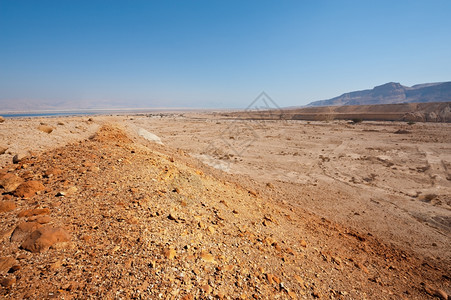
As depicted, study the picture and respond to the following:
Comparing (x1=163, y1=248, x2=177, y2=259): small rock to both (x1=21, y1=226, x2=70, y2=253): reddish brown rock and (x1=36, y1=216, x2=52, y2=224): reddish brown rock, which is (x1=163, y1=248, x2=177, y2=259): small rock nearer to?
(x1=21, y1=226, x2=70, y2=253): reddish brown rock

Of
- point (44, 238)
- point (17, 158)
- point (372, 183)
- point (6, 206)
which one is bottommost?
point (372, 183)

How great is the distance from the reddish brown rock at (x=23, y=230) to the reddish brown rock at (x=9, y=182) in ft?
5.41

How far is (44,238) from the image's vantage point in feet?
9.36

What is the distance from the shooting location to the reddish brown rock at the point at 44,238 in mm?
2768

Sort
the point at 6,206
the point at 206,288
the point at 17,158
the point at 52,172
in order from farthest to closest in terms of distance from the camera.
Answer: the point at 17,158 < the point at 52,172 < the point at 6,206 < the point at 206,288

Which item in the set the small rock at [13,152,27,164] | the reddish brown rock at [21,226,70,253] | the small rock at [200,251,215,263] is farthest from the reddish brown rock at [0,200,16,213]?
the small rock at [200,251,215,263]

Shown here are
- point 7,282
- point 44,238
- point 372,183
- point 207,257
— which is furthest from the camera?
point 372,183

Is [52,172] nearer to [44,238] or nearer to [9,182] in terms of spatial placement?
[9,182]

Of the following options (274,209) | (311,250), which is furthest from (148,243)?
(274,209)

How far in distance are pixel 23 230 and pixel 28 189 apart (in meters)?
1.54

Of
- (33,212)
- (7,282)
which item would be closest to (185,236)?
(7,282)

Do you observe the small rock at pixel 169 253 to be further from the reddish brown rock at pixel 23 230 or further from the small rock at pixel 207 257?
the reddish brown rock at pixel 23 230

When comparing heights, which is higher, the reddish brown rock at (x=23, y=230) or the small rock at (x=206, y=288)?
the reddish brown rock at (x=23, y=230)

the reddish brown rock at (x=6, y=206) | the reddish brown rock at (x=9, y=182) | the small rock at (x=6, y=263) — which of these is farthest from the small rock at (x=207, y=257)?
the reddish brown rock at (x=9, y=182)
